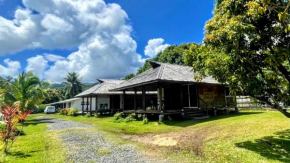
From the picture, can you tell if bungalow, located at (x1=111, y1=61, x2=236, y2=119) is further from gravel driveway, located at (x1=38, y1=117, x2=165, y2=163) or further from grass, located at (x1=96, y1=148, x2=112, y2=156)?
grass, located at (x1=96, y1=148, x2=112, y2=156)

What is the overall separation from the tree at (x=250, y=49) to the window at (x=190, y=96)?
1002cm

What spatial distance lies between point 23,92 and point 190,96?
18705 mm

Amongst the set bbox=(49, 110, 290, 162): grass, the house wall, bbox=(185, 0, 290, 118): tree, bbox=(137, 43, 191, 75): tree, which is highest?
bbox=(137, 43, 191, 75): tree

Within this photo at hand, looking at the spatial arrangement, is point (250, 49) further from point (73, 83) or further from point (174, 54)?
point (73, 83)

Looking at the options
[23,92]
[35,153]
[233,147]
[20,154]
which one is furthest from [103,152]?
[23,92]

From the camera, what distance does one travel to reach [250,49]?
5.84 m

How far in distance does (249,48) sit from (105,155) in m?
6.01

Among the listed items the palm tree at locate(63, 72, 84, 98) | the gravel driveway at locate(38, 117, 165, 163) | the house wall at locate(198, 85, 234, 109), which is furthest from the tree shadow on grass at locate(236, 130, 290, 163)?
the palm tree at locate(63, 72, 84, 98)

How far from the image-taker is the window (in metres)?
16.4

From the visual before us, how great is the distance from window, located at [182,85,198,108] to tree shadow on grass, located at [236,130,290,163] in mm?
8864

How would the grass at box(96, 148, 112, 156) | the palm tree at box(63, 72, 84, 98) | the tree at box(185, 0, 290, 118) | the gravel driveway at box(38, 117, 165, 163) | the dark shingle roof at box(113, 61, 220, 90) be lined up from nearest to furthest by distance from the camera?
the tree at box(185, 0, 290, 118), the gravel driveway at box(38, 117, 165, 163), the grass at box(96, 148, 112, 156), the dark shingle roof at box(113, 61, 220, 90), the palm tree at box(63, 72, 84, 98)

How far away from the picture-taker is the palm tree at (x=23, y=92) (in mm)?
19953

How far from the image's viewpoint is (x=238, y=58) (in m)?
5.74

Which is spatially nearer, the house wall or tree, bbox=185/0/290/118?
tree, bbox=185/0/290/118
